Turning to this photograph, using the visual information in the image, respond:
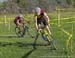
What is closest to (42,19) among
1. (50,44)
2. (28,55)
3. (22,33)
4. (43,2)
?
(50,44)

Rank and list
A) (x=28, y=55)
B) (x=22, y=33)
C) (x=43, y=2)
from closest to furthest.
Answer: (x=28, y=55) < (x=22, y=33) < (x=43, y=2)

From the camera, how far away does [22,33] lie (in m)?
24.1

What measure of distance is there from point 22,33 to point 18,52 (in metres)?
7.54

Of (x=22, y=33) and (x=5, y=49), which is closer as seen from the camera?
(x=5, y=49)

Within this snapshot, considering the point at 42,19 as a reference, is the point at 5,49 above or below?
below

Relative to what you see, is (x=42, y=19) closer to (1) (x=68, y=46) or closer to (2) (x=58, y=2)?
(1) (x=68, y=46)

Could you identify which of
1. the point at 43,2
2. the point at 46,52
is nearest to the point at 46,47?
the point at 46,52

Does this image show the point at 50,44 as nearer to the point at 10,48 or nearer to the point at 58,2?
the point at 10,48

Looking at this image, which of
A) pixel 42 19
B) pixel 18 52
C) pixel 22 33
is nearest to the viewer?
pixel 18 52

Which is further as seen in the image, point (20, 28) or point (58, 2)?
point (58, 2)

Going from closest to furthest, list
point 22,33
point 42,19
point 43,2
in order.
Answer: point 42,19 → point 22,33 → point 43,2

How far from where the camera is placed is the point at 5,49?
17.7 meters

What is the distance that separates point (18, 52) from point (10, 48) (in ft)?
4.41

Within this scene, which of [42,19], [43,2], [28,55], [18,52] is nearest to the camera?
[28,55]
